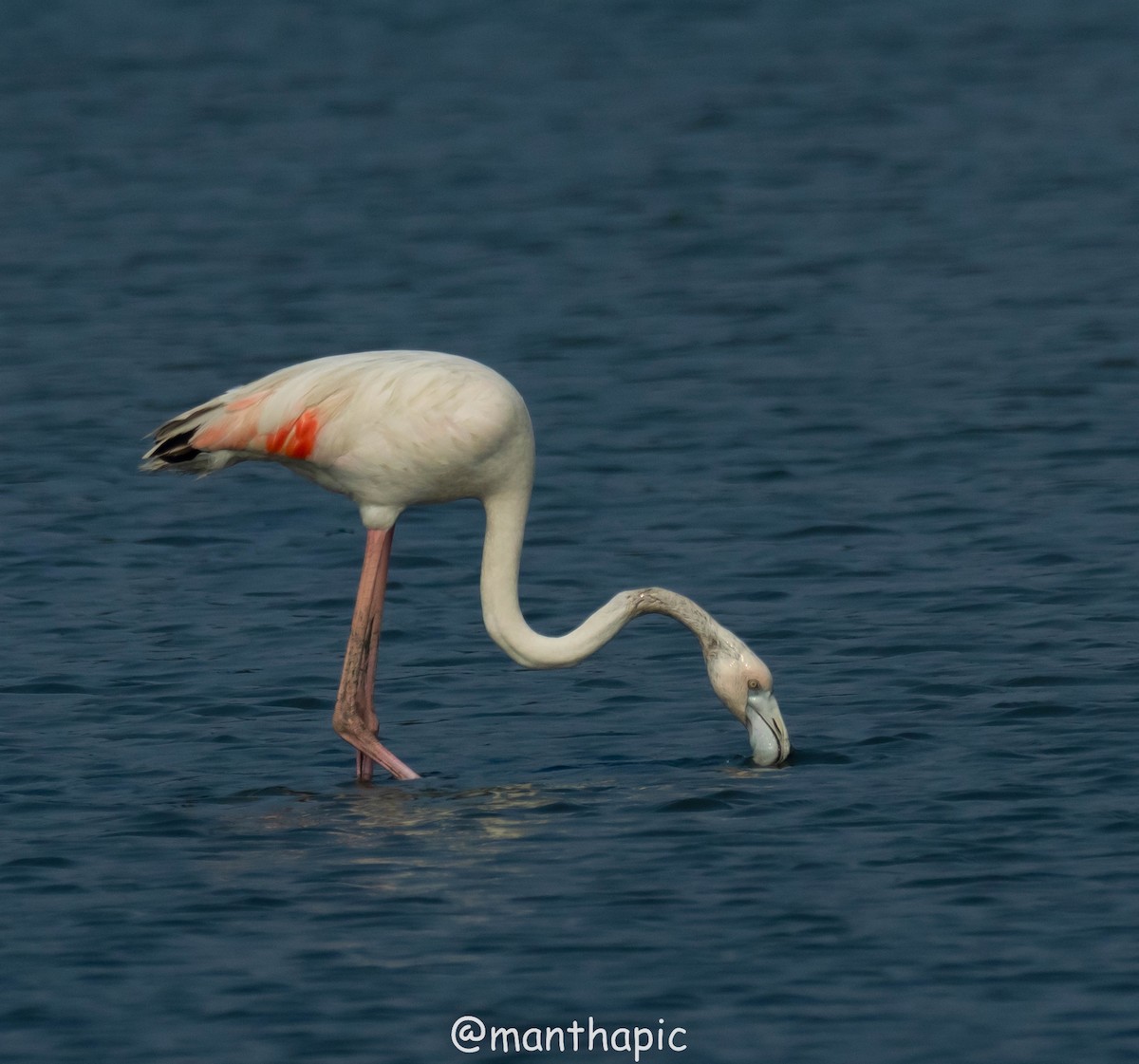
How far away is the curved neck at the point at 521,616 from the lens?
38.4 feet

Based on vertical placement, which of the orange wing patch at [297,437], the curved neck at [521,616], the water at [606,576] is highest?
the orange wing patch at [297,437]

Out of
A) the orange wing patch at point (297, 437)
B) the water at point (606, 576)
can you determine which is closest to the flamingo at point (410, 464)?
the orange wing patch at point (297, 437)

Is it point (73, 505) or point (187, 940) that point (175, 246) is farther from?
point (187, 940)

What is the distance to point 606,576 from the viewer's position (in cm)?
1472

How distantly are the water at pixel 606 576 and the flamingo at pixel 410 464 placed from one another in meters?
0.41

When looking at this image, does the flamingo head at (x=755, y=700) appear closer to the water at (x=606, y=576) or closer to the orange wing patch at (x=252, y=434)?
the water at (x=606, y=576)

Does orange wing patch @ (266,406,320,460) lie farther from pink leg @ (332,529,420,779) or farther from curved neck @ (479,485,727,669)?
curved neck @ (479,485,727,669)

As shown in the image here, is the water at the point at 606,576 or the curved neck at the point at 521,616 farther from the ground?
the curved neck at the point at 521,616

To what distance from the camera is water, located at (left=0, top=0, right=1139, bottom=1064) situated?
9195mm

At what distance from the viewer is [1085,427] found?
1769cm

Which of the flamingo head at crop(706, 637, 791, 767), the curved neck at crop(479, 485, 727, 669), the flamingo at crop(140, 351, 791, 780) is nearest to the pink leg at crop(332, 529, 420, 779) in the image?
the flamingo at crop(140, 351, 791, 780)

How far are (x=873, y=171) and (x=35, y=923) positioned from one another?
61.2 ft

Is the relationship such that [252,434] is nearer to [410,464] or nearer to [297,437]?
[297,437]

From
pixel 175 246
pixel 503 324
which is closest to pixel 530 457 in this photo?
pixel 503 324
